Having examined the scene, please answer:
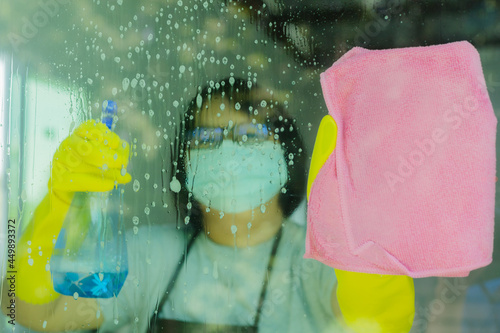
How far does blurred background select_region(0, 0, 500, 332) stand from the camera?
2.33 ft

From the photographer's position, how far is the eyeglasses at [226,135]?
28.5 inches

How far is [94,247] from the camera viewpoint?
2.45 ft

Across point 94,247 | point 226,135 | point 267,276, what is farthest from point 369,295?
point 94,247

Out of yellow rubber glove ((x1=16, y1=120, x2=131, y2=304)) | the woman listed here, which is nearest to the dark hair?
the woman

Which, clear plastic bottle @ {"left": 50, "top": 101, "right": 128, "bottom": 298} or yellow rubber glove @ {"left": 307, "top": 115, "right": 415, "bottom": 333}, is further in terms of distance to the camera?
clear plastic bottle @ {"left": 50, "top": 101, "right": 128, "bottom": 298}

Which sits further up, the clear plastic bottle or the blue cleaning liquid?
the clear plastic bottle

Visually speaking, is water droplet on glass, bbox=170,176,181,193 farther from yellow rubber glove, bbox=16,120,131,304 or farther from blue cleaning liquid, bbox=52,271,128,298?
blue cleaning liquid, bbox=52,271,128,298

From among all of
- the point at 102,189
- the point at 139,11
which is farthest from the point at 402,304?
the point at 139,11

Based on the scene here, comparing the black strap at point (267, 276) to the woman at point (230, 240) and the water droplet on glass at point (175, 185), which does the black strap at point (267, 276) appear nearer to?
the woman at point (230, 240)

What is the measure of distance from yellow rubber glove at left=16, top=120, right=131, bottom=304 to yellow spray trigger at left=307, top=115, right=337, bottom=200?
1.16 ft

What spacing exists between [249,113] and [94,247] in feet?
1.28

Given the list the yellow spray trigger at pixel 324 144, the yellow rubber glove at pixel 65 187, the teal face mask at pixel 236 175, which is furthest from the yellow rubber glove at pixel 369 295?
the yellow rubber glove at pixel 65 187

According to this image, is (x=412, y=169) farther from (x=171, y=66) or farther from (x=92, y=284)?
(x=92, y=284)

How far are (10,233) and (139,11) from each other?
499 mm
